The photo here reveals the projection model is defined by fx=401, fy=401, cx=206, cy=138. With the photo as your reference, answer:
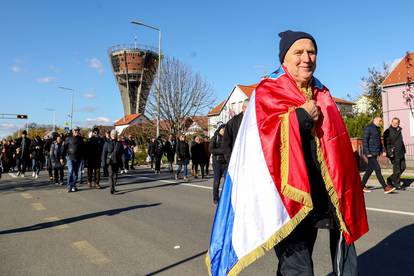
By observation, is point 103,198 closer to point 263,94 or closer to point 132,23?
point 263,94

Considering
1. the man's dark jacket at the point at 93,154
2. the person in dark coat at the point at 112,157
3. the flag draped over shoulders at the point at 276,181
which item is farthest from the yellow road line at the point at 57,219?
the man's dark jacket at the point at 93,154

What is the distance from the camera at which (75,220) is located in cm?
741

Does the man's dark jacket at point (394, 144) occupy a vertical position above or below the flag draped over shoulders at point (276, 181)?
above

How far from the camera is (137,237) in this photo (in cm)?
596

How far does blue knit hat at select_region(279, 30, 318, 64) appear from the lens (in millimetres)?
2531

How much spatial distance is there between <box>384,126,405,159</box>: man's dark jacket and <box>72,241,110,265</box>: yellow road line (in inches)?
335

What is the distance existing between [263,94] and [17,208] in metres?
8.20

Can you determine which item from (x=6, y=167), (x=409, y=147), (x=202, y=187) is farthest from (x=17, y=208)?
(x=409, y=147)

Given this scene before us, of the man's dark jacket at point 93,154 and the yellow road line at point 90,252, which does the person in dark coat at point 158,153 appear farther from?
the yellow road line at point 90,252

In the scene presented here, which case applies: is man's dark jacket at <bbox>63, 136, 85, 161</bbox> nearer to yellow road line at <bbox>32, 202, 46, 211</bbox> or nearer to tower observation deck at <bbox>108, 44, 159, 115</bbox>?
yellow road line at <bbox>32, 202, 46, 211</bbox>

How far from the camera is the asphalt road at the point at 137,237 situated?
14.6 ft

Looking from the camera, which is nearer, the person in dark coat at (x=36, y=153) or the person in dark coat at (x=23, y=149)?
the person in dark coat at (x=36, y=153)

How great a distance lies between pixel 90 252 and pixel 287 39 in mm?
3881

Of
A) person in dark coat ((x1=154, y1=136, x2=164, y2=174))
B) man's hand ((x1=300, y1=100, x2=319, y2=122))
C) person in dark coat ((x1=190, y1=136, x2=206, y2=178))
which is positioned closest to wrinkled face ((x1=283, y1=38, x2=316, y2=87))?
man's hand ((x1=300, y1=100, x2=319, y2=122))
